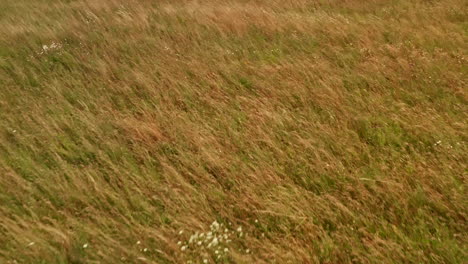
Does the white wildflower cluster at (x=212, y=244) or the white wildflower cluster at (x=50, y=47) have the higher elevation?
the white wildflower cluster at (x=212, y=244)

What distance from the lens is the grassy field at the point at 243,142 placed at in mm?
2988

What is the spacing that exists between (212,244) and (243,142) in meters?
1.42

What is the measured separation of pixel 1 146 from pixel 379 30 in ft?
19.8

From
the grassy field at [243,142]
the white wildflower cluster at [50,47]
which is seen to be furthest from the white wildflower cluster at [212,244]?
the white wildflower cluster at [50,47]

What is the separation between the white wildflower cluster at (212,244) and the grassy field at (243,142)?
13 mm

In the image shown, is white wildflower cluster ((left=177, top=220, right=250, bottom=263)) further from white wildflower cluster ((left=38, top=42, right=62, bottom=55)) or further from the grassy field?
white wildflower cluster ((left=38, top=42, right=62, bottom=55))

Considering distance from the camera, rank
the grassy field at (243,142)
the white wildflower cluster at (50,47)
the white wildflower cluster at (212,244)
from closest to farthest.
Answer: the white wildflower cluster at (212,244), the grassy field at (243,142), the white wildflower cluster at (50,47)

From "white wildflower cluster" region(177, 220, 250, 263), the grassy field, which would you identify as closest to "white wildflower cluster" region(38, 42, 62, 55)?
the grassy field

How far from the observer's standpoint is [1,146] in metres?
4.46

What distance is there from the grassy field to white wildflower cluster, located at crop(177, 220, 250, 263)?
0.04ft

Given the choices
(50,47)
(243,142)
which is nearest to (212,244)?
(243,142)

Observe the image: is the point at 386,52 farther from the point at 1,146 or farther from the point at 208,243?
the point at 1,146

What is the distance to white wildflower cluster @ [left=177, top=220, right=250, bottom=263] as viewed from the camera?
2.86m

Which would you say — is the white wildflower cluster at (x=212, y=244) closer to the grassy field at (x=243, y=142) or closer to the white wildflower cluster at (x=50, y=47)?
the grassy field at (x=243, y=142)
